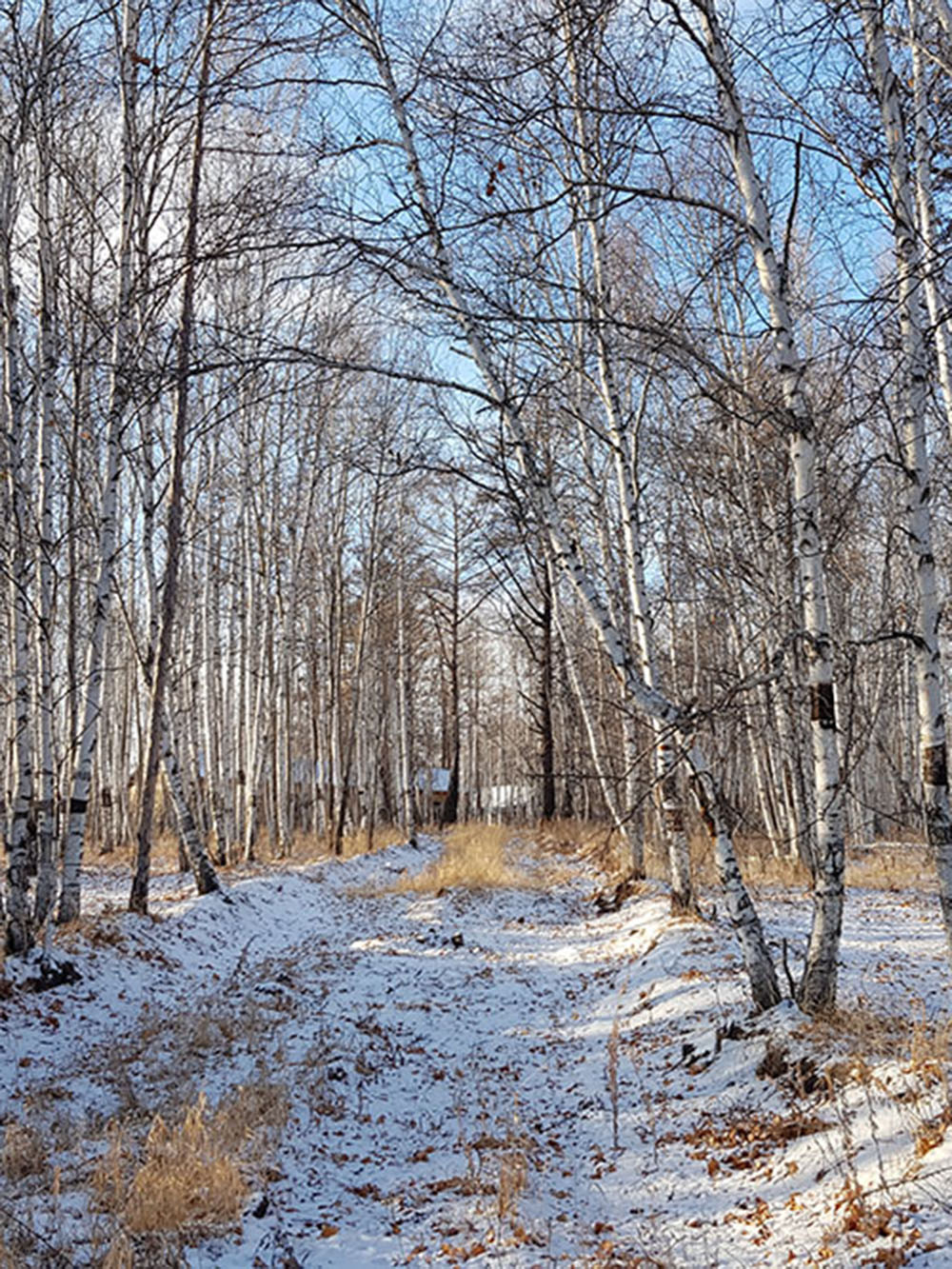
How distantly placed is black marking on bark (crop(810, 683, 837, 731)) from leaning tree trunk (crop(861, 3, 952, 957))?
456 mm

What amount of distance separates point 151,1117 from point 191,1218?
142 cm

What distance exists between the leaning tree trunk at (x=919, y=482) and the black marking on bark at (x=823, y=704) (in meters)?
0.46

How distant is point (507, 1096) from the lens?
5.67m

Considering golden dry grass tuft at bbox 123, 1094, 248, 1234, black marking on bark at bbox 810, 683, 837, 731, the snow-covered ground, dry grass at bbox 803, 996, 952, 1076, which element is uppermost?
black marking on bark at bbox 810, 683, 837, 731

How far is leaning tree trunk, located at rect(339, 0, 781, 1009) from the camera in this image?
538 centimetres

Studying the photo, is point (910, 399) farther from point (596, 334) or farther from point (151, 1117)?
point (151, 1117)

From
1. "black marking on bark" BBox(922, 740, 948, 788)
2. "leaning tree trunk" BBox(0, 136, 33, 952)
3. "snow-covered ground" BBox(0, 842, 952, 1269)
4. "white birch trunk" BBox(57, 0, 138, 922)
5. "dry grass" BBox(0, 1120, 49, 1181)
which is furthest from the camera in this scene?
"white birch trunk" BBox(57, 0, 138, 922)

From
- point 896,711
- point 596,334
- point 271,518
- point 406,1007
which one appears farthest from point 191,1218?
point 896,711

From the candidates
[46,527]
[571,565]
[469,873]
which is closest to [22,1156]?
[571,565]

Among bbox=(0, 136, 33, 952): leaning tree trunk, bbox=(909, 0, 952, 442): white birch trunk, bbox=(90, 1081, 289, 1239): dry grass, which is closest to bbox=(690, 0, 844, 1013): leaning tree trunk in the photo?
bbox=(909, 0, 952, 442): white birch trunk

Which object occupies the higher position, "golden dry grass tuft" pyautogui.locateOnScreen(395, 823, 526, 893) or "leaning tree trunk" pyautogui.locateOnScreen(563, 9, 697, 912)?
"leaning tree trunk" pyautogui.locateOnScreen(563, 9, 697, 912)

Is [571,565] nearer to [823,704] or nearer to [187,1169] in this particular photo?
[823,704]

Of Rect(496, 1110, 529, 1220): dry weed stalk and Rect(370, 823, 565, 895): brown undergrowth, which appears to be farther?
Rect(370, 823, 565, 895): brown undergrowth

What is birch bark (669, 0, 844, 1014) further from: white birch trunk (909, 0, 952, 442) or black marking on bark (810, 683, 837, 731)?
white birch trunk (909, 0, 952, 442)
